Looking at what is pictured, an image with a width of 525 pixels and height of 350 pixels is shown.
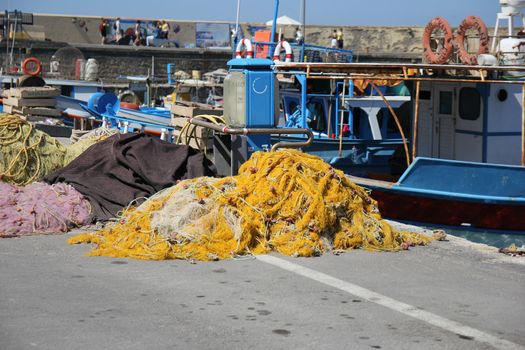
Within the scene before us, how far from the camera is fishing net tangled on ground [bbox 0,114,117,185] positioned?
998cm

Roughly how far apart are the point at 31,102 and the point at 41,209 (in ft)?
37.5

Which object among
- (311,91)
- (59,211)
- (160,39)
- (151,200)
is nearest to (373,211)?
(151,200)

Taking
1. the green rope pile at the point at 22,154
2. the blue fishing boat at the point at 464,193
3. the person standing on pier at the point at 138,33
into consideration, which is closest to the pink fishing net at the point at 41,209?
the green rope pile at the point at 22,154

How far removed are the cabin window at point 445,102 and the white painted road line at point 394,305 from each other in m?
5.85

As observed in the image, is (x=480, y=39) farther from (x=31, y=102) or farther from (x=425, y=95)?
(x=31, y=102)

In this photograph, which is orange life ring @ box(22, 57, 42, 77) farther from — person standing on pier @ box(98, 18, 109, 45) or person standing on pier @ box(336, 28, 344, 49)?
person standing on pier @ box(98, 18, 109, 45)

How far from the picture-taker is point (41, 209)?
859 centimetres

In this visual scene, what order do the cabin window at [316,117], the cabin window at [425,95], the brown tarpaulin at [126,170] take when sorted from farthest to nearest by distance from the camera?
1. the cabin window at [316,117]
2. the cabin window at [425,95]
3. the brown tarpaulin at [126,170]

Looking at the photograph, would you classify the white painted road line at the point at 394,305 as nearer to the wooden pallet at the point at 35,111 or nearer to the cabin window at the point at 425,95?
the cabin window at the point at 425,95

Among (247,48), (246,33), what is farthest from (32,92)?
(246,33)

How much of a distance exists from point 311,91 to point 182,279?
10.9 m

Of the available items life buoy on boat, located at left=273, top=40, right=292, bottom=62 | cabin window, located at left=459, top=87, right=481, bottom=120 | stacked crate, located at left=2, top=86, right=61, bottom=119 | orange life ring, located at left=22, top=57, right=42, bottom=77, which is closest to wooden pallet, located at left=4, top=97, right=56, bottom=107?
stacked crate, located at left=2, top=86, right=61, bottom=119

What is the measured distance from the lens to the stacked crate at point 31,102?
19141mm

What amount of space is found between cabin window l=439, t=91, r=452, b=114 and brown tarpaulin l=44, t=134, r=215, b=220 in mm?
4174
